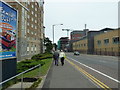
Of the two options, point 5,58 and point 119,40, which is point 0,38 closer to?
point 5,58

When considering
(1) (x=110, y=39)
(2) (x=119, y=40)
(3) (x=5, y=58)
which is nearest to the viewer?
(3) (x=5, y=58)

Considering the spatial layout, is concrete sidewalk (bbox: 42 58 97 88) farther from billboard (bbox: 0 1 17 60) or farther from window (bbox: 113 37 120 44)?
window (bbox: 113 37 120 44)

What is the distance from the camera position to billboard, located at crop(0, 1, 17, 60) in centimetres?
668

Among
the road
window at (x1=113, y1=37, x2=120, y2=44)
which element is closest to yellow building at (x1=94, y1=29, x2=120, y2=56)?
window at (x1=113, y1=37, x2=120, y2=44)

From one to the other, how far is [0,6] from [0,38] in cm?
143

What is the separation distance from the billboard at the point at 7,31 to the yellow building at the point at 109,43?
3569 centimetres

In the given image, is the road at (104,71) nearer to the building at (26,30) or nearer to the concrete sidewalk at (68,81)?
the concrete sidewalk at (68,81)

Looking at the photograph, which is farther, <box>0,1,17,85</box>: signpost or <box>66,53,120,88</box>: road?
<box>66,53,120,88</box>: road

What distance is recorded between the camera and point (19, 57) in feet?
98.4

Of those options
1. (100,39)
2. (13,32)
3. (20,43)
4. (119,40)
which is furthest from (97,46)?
(13,32)

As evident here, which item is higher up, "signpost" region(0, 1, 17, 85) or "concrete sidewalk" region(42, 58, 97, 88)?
"signpost" region(0, 1, 17, 85)

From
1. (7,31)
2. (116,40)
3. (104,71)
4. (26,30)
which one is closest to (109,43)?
(116,40)

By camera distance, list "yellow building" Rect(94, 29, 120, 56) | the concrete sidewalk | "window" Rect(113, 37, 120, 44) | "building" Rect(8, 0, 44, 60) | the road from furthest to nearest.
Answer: "yellow building" Rect(94, 29, 120, 56) → "window" Rect(113, 37, 120, 44) → "building" Rect(8, 0, 44, 60) → the road → the concrete sidewalk

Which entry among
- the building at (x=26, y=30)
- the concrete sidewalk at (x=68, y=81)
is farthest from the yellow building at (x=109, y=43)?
the concrete sidewalk at (x=68, y=81)
